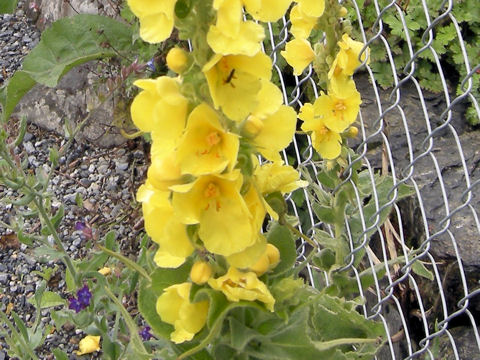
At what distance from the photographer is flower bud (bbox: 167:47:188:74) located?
0.85 m

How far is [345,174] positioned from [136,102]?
0.75 metres

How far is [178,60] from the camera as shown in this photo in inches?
33.6

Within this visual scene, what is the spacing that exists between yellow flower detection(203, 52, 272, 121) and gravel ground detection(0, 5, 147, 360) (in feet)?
5.79

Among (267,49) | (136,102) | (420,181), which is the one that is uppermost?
(136,102)

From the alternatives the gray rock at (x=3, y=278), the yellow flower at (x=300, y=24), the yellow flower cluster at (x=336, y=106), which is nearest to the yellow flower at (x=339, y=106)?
the yellow flower cluster at (x=336, y=106)

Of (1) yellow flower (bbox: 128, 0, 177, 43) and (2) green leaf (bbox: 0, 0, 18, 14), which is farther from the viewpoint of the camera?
(2) green leaf (bbox: 0, 0, 18, 14)

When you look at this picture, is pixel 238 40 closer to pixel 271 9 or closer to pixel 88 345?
pixel 271 9

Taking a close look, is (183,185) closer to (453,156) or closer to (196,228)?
(196,228)

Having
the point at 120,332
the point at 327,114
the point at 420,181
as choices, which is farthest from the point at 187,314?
the point at 420,181

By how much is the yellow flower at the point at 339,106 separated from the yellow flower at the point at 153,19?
64cm

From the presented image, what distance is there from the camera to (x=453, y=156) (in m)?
2.30

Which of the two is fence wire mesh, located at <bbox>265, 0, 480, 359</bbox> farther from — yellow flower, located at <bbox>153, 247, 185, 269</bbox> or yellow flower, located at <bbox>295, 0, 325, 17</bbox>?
yellow flower, located at <bbox>153, 247, 185, 269</bbox>

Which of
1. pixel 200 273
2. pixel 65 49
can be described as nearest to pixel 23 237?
pixel 200 273

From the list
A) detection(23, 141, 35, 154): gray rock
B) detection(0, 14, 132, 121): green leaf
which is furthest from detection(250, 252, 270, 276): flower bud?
detection(23, 141, 35, 154): gray rock
